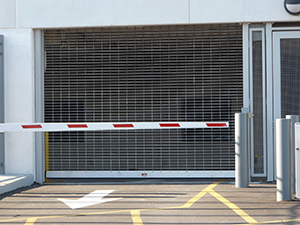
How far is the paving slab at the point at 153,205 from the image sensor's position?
4891 millimetres

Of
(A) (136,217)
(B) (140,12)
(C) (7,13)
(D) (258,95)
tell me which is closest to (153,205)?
(A) (136,217)

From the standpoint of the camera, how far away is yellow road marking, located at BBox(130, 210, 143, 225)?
475cm

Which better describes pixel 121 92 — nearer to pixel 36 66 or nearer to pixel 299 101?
pixel 36 66

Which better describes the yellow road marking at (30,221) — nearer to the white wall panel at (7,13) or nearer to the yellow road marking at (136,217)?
the yellow road marking at (136,217)

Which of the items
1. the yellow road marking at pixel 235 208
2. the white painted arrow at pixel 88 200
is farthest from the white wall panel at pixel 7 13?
the yellow road marking at pixel 235 208

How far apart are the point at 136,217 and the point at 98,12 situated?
444cm

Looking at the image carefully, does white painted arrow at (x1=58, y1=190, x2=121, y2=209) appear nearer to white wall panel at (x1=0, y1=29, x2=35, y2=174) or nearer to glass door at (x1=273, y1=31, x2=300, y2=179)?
white wall panel at (x1=0, y1=29, x2=35, y2=174)

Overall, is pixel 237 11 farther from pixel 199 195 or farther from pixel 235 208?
pixel 235 208

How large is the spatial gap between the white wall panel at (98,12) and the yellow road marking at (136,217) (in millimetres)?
4002

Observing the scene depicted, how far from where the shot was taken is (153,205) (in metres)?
5.65

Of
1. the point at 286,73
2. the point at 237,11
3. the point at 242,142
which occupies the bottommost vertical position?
the point at 242,142

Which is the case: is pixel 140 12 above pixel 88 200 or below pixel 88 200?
above

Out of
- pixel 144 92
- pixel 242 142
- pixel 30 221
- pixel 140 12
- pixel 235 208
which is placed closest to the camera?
pixel 30 221

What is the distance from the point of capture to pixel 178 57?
8.05 metres
